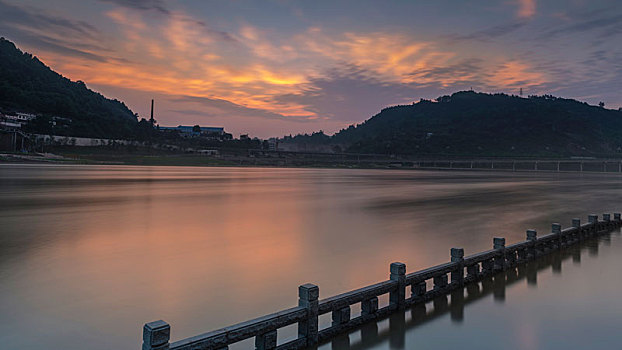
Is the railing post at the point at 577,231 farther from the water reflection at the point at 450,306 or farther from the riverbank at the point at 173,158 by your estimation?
the riverbank at the point at 173,158

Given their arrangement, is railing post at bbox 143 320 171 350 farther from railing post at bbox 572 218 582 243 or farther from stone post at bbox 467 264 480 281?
railing post at bbox 572 218 582 243

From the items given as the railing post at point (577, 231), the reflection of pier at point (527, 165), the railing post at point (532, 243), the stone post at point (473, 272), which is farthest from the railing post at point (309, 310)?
the reflection of pier at point (527, 165)

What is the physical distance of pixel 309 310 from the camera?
20.8ft

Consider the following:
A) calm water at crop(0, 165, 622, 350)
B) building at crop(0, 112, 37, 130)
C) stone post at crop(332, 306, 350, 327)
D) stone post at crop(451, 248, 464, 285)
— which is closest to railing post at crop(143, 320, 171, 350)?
calm water at crop(0, 165, 622, 350)

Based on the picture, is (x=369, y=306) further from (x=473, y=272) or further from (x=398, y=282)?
(x=473, y=272)

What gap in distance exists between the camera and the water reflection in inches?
281

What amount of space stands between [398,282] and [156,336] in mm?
4763

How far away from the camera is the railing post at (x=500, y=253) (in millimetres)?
10766

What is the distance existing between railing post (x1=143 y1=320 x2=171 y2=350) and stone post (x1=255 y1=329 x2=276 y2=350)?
148 cm

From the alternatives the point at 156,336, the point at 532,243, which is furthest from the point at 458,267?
the point at 156,336

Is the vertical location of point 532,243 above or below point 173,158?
below

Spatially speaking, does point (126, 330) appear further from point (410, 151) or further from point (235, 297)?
point (410, 151)

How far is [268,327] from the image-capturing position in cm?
582

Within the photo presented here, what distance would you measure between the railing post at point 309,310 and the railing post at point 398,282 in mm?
2112
